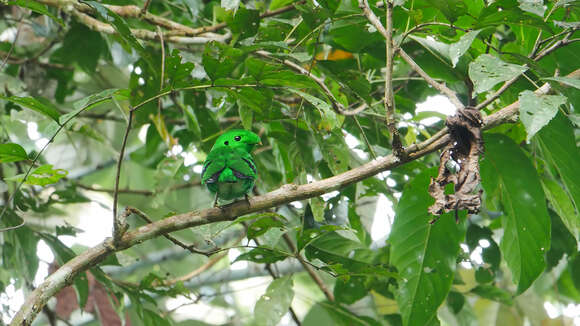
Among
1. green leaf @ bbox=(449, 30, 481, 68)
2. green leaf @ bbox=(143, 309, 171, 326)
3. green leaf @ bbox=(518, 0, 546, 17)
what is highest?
green leaf @ bbox=(518, 0, 546, 17)

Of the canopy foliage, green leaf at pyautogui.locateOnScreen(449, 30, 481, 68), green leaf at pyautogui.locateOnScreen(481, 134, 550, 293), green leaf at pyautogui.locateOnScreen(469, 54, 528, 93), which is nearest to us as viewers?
green leaf at pyautogui.locateOnScreen(469, 54, 528, 93)

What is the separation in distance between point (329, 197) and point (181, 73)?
1.19 m

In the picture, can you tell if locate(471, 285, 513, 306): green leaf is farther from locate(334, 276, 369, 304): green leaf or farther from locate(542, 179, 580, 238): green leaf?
locate(542, 179, 580, 238): green leaf

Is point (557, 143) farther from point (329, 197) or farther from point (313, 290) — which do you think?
point (313, 290)

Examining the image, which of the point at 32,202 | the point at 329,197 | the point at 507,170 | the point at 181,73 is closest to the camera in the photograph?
the point at 181,73

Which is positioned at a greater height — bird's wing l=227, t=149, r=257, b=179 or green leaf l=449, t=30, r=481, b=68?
green leaf l=449, t=30, r=481, b=68

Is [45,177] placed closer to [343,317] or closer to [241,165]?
[241,165]

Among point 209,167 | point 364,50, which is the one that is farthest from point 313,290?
point 209,167

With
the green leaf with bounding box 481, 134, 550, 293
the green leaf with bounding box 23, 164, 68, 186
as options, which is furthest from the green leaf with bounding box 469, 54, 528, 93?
the green leaf with bounding box 23, 164, 68, 186

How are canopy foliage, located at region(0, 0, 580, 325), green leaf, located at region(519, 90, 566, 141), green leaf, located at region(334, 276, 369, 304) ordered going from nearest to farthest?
green leaf, located at region(519, 90, 566, 141)
canopy foliage, located at region(0, 0, 580, 325)
green leaf, located at region(334, 276, 369, 304)

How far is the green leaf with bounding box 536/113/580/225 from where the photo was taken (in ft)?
7.80

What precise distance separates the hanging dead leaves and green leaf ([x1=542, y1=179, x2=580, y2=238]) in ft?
3.22

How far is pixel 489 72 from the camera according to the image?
1.92 m

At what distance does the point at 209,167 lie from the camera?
7.88 feet
